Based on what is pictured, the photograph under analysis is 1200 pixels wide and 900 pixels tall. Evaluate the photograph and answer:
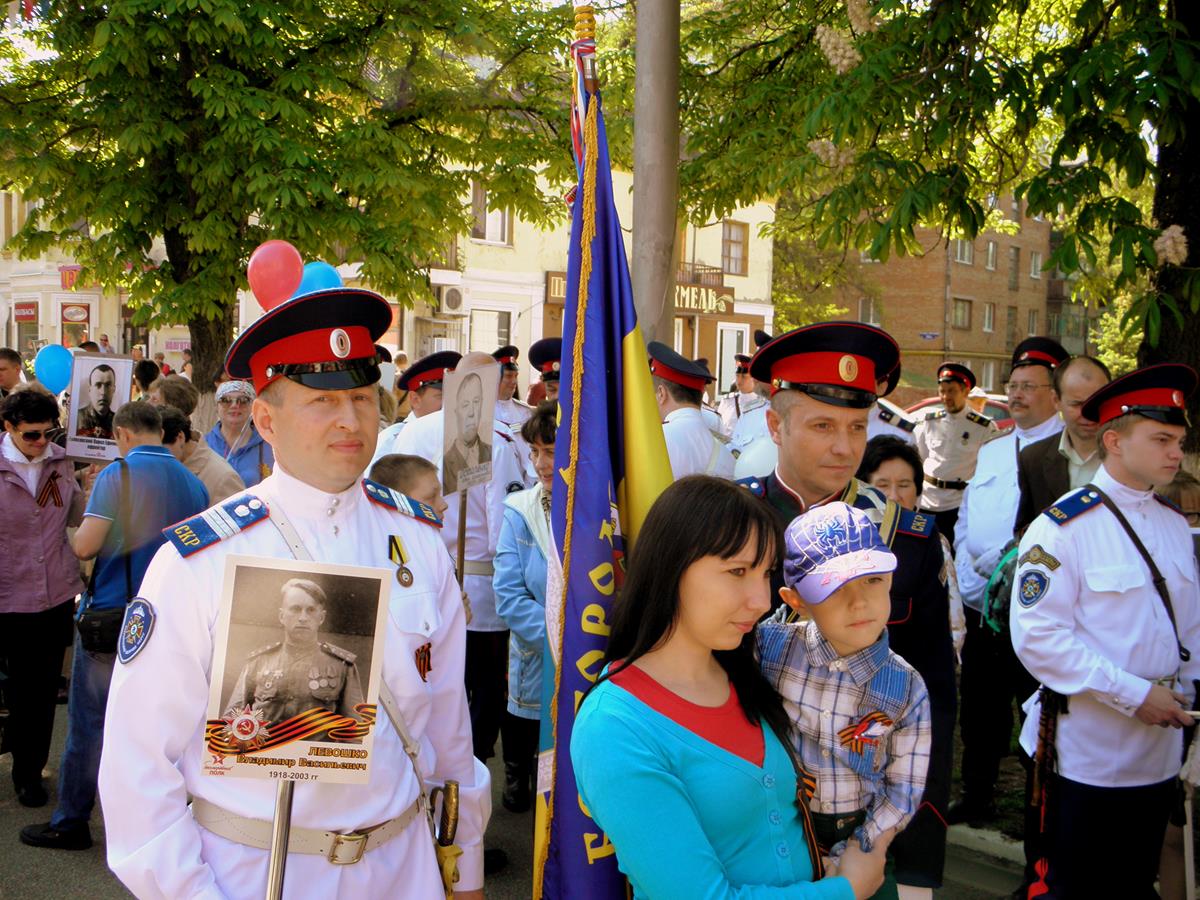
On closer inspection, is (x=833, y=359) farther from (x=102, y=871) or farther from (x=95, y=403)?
(x=95, y=403)

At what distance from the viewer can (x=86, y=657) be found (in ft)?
18.0

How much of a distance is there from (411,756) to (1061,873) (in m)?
2.73

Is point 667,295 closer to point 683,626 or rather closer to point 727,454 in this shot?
point 727,454

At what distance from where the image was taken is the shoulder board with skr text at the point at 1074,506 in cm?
405

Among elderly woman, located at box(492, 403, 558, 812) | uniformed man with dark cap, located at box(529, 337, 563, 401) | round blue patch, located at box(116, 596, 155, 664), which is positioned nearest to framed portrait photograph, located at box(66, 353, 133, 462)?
elderly woman, located at box(492, 403, 558, 812)

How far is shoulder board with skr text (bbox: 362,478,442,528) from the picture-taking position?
2688 mm

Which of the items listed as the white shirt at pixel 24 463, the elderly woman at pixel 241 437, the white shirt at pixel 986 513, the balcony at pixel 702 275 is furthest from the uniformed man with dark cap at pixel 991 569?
the balcony at pixel 702 275

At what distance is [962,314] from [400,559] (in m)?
47.7

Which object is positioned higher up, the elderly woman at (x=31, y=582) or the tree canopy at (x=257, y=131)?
the tree canopy at (x=257, y=131)

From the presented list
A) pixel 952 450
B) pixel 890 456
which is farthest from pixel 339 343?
pixel 952 450

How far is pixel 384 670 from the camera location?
2406 mm

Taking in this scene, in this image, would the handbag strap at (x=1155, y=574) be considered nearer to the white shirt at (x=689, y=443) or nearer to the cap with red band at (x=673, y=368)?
the white shirt at (x=689, y=443)

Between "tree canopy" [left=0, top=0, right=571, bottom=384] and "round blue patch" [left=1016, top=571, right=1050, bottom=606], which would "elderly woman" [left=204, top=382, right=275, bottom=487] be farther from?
"round blue patch" [left=1016, top=571, right=1050, bottom=606]

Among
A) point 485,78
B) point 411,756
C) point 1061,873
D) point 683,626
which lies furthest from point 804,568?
point 485,78
